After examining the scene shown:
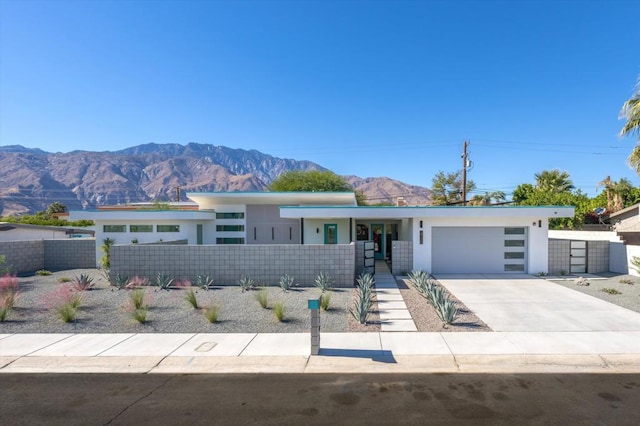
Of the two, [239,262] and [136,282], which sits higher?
[239,262]

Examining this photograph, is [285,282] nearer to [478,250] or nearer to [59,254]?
[478,250]

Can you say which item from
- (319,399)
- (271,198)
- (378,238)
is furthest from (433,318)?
(271,198)

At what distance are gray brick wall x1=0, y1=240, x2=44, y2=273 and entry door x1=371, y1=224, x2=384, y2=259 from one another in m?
19.4

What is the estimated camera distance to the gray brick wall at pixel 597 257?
16969 millimetres

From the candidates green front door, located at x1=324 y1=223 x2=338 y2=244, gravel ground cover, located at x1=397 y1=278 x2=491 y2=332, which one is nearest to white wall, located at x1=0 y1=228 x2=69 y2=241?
green front door, located at x1=324 y1=223 x2=338 y2=244

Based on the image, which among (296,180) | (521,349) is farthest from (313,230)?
(296,180)

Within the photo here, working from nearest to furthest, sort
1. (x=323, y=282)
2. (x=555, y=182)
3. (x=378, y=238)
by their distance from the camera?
1. (x=323, y=282)
2. (x=378, y=238)
3. (x=555, y=182)

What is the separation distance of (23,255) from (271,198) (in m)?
13.7

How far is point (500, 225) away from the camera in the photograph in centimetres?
1683

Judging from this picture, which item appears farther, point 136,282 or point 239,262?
point 239,262

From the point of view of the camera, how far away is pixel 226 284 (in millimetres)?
13977

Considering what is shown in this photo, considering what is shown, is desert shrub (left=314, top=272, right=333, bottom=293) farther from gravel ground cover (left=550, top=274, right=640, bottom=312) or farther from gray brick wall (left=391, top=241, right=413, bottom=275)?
gravel ground cover (left=550, top=274, right=640, bottom=312)

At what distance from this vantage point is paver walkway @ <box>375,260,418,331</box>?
9148mm

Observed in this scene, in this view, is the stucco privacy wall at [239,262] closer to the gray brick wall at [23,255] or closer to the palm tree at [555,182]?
the gray brick wall at [23,255]
